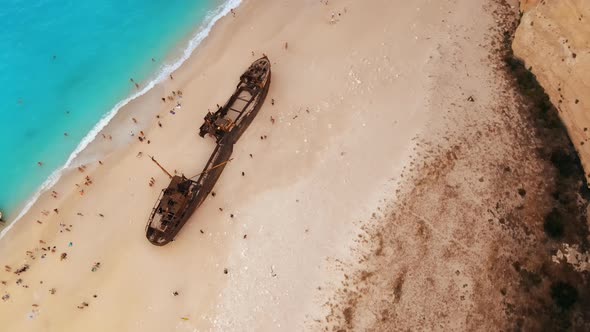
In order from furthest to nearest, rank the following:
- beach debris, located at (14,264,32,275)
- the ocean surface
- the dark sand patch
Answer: the ocean surface
beach debris, located at (14,264,32,275)
the dark sand patch

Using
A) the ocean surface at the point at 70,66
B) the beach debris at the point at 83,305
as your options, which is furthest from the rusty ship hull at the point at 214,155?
the ocean surface at the point at 70,66

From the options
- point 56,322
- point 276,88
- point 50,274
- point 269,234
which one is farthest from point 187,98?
point 56,322

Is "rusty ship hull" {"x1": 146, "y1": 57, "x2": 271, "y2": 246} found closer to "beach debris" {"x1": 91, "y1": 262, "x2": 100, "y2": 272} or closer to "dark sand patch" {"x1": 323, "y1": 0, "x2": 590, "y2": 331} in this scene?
"beach debris" {"x1": 91, "y1": 262, "x2": 100, "y2": 272}

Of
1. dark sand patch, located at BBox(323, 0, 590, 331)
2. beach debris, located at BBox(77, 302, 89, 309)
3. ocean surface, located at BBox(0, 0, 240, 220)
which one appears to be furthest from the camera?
ocean surface, located at BBox(0, 0, 240, 220)

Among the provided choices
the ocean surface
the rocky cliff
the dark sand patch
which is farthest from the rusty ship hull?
the rocky cliff

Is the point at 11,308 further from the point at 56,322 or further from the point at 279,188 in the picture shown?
the point at 279,188

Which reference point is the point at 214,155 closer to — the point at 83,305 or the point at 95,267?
the point at 95,267
